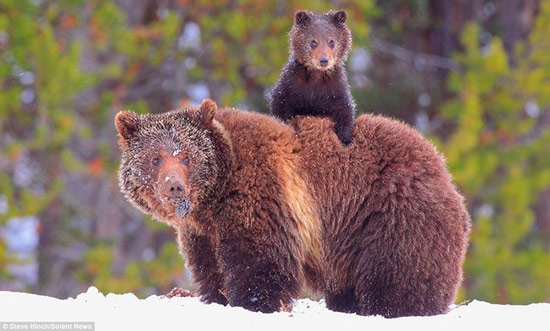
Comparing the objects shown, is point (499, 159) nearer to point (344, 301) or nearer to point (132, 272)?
point (132, 272)

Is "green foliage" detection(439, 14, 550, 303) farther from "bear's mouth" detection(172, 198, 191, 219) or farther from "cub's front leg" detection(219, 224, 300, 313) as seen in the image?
"bear's mouth" detection(172, 198, 191, 219)

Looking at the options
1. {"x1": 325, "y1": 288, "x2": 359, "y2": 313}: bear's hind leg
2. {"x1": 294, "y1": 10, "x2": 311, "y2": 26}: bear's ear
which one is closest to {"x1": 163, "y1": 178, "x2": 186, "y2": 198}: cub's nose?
{"x1": 325, "y1": 288, "x2": 359, "y2": 313}: bear's hind leg

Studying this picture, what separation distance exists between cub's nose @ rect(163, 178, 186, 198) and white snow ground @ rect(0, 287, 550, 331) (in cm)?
80

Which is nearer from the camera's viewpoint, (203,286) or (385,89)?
(203,286)

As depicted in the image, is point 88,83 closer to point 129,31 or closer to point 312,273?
point 129,31

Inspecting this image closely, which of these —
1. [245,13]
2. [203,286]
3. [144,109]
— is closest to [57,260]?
[144,109]

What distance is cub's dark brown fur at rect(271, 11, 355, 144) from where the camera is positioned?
8.61 m

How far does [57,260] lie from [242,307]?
15.2 metres

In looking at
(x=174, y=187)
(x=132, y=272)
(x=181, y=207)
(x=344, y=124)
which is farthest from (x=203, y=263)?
(x=132, y=272)

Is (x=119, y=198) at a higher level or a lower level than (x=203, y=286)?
higher

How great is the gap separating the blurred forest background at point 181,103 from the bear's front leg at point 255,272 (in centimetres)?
1104

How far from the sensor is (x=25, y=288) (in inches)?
807

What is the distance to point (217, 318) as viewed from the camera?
7.24 m

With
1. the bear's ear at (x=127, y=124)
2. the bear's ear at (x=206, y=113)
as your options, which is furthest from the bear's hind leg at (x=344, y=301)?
the bear's ear at (x=127, y=124)
